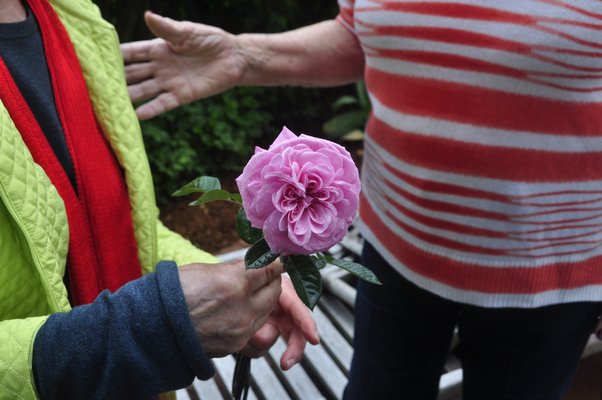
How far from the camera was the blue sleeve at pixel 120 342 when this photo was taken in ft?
3.51

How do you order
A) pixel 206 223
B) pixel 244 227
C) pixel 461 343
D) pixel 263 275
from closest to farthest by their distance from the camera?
pixel 244 227 < pixel 263 275 < pixel 461 343 < pixel 206 223

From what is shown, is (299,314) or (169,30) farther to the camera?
(169,30)

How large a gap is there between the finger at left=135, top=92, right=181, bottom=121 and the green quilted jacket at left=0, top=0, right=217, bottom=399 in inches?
16.2

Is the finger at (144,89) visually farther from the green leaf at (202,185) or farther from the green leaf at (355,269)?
the green leaf at (355,269)

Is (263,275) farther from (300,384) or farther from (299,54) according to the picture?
(300,384)

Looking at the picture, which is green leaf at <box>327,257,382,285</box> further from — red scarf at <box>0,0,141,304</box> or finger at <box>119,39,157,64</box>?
finger at <box>119,39,157,64</box>

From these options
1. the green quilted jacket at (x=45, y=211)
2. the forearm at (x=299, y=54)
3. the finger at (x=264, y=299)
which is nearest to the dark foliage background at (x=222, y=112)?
the forearm at (x=299, y=54)

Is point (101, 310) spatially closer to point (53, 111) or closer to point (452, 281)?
point (53, 111)

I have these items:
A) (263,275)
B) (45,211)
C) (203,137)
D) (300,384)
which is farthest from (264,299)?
(203,137)

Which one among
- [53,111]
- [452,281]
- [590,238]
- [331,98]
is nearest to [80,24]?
[53,111]

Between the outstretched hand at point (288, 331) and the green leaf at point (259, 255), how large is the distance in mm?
384

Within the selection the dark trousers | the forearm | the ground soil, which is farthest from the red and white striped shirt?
the ground soil

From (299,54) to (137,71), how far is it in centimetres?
58

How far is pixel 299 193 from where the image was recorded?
93 centimetres
